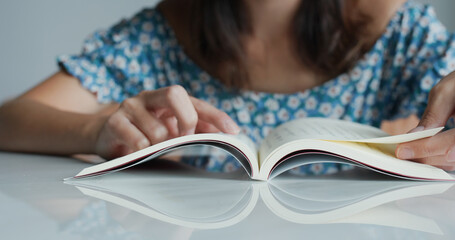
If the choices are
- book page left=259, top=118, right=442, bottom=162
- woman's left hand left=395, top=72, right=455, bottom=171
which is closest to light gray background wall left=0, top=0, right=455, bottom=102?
book page left=259, top=118, right=442, bottom=162

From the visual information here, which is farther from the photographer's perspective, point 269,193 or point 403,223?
point 269,193

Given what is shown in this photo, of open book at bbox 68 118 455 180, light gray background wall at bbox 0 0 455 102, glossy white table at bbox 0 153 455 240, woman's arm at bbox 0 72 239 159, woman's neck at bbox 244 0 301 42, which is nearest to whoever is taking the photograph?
glossy white table at bbox 0 153 455 240

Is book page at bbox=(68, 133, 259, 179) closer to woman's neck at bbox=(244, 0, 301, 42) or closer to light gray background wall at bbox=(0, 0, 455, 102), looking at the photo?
woman's neck at bbox=(244, 0, 301, 42)

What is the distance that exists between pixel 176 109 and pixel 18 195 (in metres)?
0.22

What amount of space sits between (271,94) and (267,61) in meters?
0.09

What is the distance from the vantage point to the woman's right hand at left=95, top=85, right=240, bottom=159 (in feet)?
1.97

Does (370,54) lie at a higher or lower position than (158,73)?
higher

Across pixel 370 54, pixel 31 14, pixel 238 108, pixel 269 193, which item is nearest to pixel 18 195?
pixel 269 193

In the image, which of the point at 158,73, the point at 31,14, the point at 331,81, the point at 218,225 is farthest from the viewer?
the point at 31,14

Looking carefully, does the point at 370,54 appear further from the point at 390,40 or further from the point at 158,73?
the point at 158,73

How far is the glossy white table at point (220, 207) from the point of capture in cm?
34

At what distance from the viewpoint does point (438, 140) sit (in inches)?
21.3

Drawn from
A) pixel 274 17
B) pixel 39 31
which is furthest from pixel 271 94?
pixel 39 31

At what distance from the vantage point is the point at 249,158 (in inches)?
20.5
